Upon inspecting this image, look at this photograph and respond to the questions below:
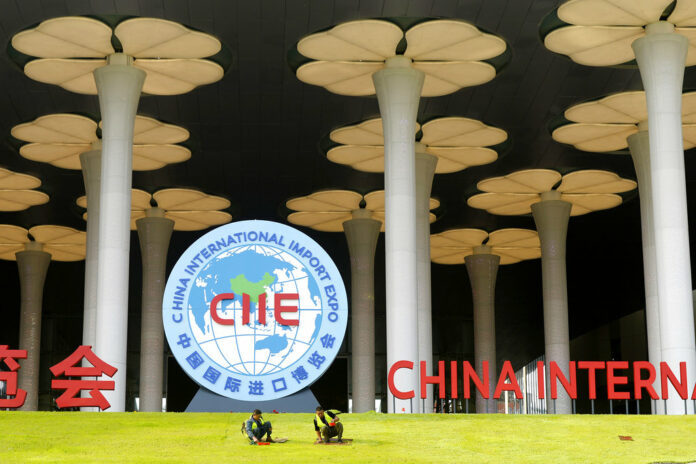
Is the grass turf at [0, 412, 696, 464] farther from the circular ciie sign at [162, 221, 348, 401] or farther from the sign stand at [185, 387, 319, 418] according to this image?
the circular ciie sign at [162, 221, 348, 401]

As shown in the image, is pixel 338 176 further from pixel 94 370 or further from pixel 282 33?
pixel 94 370

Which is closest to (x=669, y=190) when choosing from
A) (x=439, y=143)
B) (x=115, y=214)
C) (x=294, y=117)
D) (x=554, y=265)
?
(x=439, y=143)

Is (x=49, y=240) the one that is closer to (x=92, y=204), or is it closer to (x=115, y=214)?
(x=92, y=204)

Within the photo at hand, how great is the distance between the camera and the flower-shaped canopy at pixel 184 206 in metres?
50.8

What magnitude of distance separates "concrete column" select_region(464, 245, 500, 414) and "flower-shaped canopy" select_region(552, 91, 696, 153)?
2103 cm

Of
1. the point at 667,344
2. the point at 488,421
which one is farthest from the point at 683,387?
the point at 488,421

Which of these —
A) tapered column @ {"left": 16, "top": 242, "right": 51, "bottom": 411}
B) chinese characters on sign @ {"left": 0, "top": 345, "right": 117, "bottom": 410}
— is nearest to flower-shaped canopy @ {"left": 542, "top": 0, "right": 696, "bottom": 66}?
chinese characters on sign @ {"left": 0, "top": 345, "right": 117, "bottom": 410}

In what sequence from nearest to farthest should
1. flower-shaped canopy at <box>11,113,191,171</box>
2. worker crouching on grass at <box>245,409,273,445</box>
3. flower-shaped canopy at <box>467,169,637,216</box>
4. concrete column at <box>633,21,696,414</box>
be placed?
1. worker crouching on grass at <box>245,409,273,445</box>
2. concrete column at <box>633,21,696,414</box>
3. flower-shaped canopy at <box>11,113,191,171</box>
4. flower-shaped canopy at <box>467,169,637,216</box>

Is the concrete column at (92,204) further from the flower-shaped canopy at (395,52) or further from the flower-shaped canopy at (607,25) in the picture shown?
the flower-shaped canopy at (607,25)

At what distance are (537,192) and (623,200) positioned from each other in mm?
4715

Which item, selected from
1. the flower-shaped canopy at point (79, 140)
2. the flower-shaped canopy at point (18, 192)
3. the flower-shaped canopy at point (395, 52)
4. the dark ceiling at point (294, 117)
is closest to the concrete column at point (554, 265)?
the dark ceiling at point (294, 117)

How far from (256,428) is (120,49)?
16.3 metres

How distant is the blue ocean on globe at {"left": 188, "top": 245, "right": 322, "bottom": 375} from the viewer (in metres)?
24.8

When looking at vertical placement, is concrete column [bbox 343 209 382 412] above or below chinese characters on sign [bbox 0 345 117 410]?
above
